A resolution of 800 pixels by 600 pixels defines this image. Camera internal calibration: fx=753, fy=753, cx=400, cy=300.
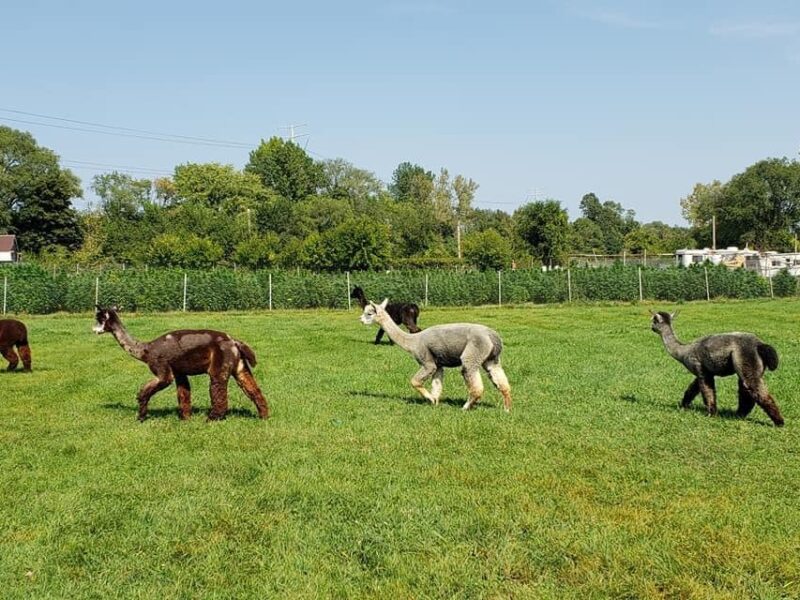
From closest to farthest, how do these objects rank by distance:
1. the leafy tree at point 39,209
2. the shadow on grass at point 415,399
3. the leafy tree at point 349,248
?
the shadow on grass at point 415,399, the leafy tree at point 349,248, the leafy tree at point 39,209

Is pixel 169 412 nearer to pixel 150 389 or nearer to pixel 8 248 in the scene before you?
pixel 150 389

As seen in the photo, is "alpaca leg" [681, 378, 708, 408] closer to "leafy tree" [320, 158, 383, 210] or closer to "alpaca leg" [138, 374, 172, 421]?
"alpaca leg" [138, 374, 172, 421]

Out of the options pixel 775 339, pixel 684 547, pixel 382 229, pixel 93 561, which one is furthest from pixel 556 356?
pixel 382 229

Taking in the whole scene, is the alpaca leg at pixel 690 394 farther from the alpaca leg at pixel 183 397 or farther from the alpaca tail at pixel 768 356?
the alpaca leg at pixel 183 397

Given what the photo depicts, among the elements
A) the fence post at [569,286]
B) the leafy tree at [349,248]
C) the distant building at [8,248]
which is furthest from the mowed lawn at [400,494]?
the distant building at [8,248]

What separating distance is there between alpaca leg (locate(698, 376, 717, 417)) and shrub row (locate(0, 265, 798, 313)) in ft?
113

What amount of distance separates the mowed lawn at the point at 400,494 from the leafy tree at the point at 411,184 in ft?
320

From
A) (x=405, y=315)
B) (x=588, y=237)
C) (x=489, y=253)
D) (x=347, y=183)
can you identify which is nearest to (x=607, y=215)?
(x=588, y=237)

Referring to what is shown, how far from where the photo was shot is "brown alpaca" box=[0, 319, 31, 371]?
17906 mm

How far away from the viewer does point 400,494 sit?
802cm

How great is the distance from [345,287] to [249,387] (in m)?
34.9

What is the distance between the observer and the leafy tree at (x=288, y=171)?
379 ft

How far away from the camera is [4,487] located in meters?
8.51

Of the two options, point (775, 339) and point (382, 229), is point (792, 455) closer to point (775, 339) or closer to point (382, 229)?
point (775, 339)
